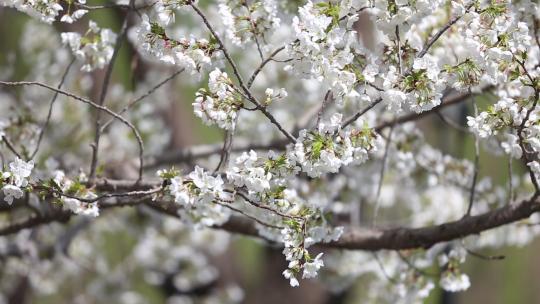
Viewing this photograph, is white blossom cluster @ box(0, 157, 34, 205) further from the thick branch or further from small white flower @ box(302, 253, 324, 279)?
the thick branch

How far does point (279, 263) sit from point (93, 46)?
3.47 metres

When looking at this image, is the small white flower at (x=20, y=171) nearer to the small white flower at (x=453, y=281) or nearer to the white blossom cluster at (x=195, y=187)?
the white blossom cluster at (x=195, y=187)

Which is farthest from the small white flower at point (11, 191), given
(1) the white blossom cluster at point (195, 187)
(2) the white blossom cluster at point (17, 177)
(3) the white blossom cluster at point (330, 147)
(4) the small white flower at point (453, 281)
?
(4) the small white flower at point (453, 281)

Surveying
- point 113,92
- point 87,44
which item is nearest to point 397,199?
point 113,92

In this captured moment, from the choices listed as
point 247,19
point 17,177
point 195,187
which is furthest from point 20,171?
point 247,19

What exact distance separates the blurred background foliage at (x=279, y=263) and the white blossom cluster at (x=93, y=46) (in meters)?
0.62

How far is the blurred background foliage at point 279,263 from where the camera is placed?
219 inches

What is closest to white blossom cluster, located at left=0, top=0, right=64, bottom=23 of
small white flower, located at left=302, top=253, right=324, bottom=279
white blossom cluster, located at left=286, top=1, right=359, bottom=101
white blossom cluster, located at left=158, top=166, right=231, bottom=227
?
white blossom cluster, located at left=158, top=166, right=231, bottom=227

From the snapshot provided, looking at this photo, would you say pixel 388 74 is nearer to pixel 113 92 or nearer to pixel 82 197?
pixel 82 197

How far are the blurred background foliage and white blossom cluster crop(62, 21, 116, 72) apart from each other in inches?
24.3

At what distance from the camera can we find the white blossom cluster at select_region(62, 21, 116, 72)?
250cm

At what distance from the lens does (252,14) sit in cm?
231

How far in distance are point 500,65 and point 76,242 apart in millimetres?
3835

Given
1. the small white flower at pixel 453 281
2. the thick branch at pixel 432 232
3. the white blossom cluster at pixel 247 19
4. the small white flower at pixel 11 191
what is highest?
the white blossom cluster at pixel 247 19
